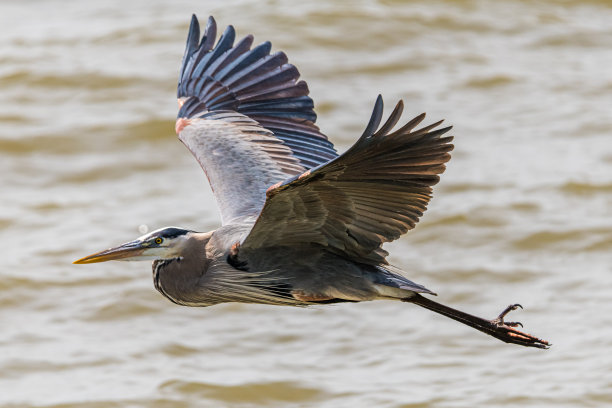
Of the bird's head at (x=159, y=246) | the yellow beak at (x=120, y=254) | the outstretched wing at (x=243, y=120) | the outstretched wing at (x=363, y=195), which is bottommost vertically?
the yellow beak at (x=120, y=254)

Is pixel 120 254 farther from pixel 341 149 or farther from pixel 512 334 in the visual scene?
pixel 341 149

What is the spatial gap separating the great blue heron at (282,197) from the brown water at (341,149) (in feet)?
7.75

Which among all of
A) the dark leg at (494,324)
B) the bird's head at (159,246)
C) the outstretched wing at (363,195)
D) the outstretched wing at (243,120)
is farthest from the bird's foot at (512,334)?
the bird's head at (159,246)

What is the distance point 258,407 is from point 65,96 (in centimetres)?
526

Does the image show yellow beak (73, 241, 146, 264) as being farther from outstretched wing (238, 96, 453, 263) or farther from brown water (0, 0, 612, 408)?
brown water (0, 0, 612, 408)

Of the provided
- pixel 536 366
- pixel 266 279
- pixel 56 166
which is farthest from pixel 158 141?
pixel 266 279

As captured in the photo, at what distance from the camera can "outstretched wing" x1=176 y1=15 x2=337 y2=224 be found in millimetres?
6773

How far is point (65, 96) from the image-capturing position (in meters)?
12.8

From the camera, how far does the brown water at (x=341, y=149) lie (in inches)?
350

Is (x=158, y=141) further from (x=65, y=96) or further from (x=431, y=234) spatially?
(x=431, y=234)

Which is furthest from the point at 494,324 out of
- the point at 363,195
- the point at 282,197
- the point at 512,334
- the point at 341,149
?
the point at 341,149

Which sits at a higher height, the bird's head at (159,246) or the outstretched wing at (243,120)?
the outstretched wing at (243,120)

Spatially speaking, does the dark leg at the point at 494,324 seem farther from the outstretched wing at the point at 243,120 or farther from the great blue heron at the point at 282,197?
the outstretched wing at the point at 243,120

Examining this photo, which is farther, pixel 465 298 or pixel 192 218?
pixel 192 218
